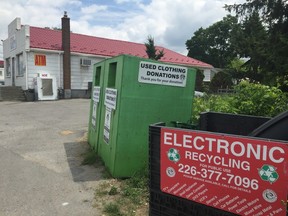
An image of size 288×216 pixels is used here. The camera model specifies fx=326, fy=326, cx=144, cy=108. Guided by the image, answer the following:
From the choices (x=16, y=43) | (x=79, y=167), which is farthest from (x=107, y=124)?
(x=16, y=43)

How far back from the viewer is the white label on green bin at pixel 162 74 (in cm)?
479

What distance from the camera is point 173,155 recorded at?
8.88 ft

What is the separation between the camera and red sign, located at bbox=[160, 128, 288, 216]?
7.31 feet

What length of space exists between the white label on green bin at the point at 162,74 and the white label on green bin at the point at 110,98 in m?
0.47

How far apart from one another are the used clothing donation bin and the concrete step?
18.5 m

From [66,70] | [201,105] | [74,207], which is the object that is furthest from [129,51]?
[74,207]

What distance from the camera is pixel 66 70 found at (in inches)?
898

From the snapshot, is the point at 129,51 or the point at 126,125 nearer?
the point at 126,125

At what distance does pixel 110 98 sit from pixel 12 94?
19221mm

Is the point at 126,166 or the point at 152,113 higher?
the point at 152,113

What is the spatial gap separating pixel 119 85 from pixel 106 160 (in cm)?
134

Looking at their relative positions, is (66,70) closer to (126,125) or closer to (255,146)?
(126,125)

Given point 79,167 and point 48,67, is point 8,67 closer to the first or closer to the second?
A: point 48,67

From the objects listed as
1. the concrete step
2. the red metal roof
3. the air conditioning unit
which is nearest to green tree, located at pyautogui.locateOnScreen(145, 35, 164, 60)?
the red metal roof
